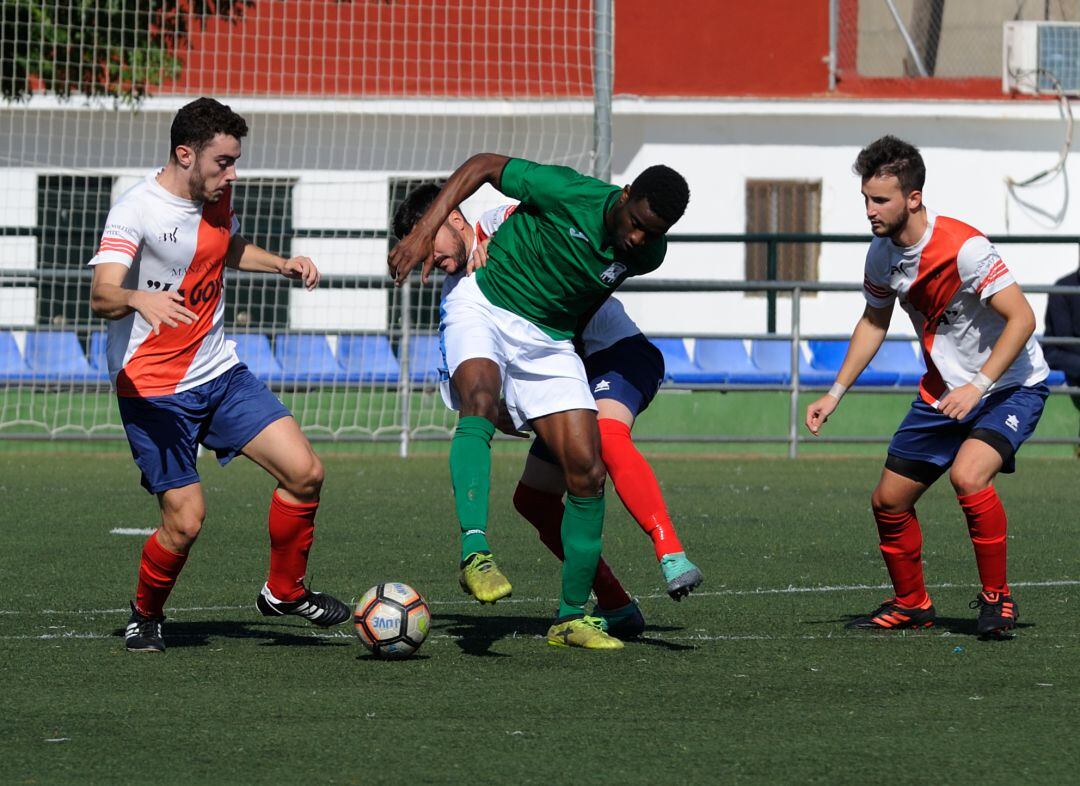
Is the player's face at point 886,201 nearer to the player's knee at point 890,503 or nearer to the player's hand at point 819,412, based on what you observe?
the player's hand at point 819,412

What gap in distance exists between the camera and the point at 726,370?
17156 mm

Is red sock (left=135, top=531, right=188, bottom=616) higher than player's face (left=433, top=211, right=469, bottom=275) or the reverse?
the reverse

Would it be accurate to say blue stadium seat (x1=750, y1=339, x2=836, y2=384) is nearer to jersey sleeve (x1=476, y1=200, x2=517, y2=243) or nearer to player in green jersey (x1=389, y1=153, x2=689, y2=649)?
jersey sleeve (x1=476, y1=200, x2=517, y2=243)

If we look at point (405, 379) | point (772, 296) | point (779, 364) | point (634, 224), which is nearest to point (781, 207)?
point (779, 364)

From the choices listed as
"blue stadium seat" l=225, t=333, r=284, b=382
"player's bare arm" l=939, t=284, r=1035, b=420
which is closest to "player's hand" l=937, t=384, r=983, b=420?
"player's bare arm" l=939, t=284, r=1035, b=420

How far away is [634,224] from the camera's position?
231 inches

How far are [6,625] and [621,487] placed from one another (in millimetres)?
2363

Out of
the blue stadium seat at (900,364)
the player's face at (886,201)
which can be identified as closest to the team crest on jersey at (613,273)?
the player's face at (886,201)

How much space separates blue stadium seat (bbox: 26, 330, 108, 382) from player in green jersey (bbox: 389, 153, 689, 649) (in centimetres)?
954

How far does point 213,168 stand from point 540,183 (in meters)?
1.14

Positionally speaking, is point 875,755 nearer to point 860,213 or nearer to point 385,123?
point 385,123

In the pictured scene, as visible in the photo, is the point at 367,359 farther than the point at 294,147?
No

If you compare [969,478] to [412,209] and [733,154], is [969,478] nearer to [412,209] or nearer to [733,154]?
[412,209]

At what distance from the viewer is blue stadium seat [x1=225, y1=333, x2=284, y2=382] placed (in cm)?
1528
